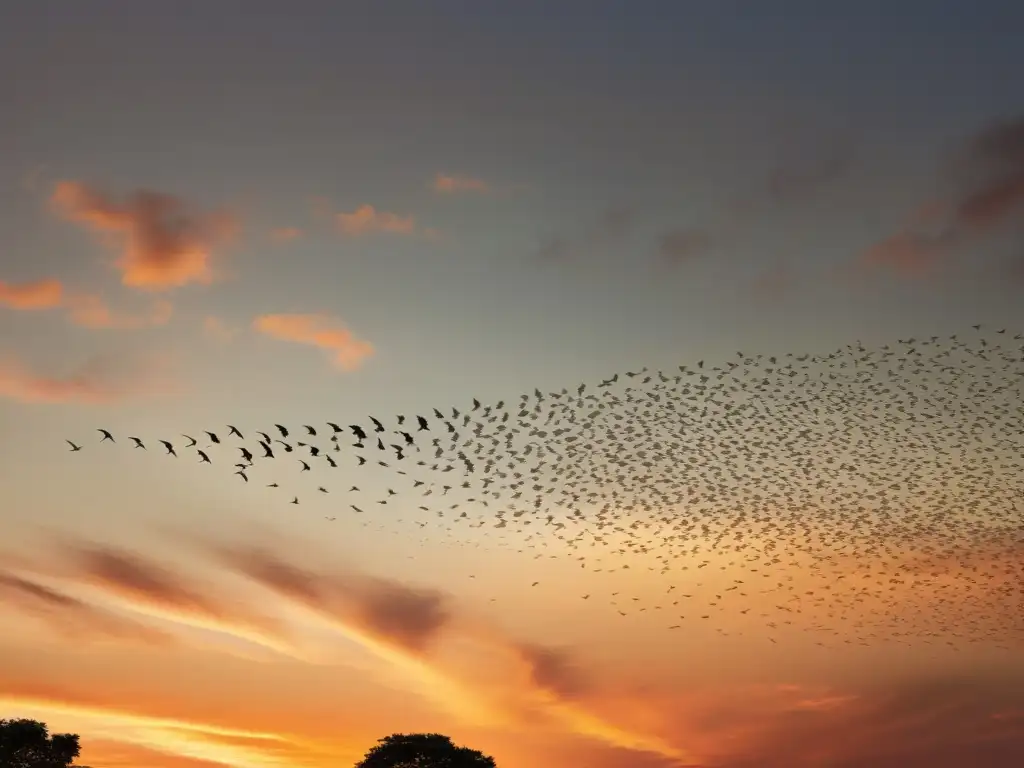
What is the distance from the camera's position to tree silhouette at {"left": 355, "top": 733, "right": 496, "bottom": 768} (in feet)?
233

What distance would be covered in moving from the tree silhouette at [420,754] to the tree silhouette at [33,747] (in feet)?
67.9

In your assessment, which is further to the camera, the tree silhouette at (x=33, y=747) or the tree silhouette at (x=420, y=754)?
the tree silhouette at (x=420, y=754)

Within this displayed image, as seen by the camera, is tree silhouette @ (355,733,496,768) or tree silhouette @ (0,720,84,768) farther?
tree silhouette @ (355,733,496,768)

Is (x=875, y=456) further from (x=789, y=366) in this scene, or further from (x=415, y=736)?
(x=415, y=736)

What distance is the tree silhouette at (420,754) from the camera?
71.0m

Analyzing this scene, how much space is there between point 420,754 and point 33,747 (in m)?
25.8

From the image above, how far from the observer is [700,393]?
175 feet

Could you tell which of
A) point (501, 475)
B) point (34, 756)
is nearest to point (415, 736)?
point (34, 756)

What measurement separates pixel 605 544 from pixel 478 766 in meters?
27.8

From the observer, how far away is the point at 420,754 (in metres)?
71.3

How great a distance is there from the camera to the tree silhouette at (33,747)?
59.3 m

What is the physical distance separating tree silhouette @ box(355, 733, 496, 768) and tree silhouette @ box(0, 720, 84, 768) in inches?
814

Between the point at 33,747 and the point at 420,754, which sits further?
the point at 420,754

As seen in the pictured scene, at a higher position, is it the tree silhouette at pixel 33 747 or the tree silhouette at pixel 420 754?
the tree silhouette at pixel 420 754
